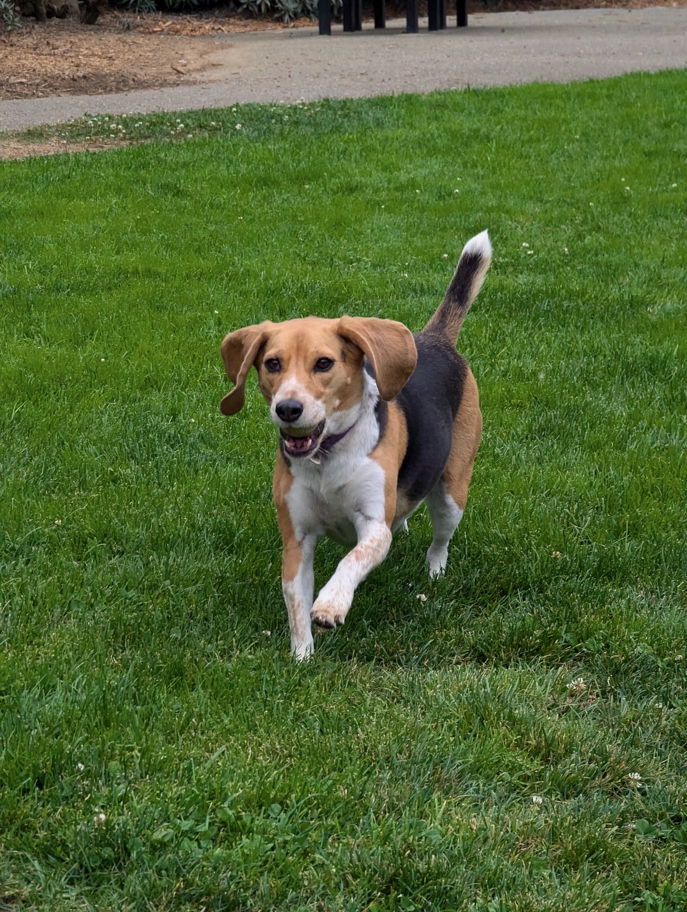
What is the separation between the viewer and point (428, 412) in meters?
4.67

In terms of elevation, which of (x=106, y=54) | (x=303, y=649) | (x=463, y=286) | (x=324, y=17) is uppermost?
(x=324, y=17)

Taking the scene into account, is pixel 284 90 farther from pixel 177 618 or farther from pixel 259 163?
pixel 177 618

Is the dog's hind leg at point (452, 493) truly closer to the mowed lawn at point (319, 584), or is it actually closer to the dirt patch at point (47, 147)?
the mowed lawn at point (319, 584)

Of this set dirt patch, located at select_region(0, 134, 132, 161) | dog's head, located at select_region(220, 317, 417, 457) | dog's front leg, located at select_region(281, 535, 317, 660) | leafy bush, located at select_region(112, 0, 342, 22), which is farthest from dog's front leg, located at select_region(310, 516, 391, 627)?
leafy bush, located at select_region(112, 0, 342, 22)

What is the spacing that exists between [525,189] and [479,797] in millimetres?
8131

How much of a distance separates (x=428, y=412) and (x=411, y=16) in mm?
17773

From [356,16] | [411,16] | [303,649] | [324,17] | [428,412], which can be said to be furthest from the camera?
[356,16]

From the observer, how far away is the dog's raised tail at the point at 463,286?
532 centimetres

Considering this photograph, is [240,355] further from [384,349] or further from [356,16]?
[356,16]

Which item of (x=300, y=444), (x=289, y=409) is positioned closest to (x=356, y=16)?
A: (x=300, y=444)

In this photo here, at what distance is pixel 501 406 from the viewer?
6367mm

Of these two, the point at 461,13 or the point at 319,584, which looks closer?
the point at 319,584

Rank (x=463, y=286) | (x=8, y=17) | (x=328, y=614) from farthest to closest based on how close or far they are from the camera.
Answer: (x=8, y=17)
(x=463, y=286)
(x=328, y=614)

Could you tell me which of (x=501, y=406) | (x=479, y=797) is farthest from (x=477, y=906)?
(x=501, y=406)
